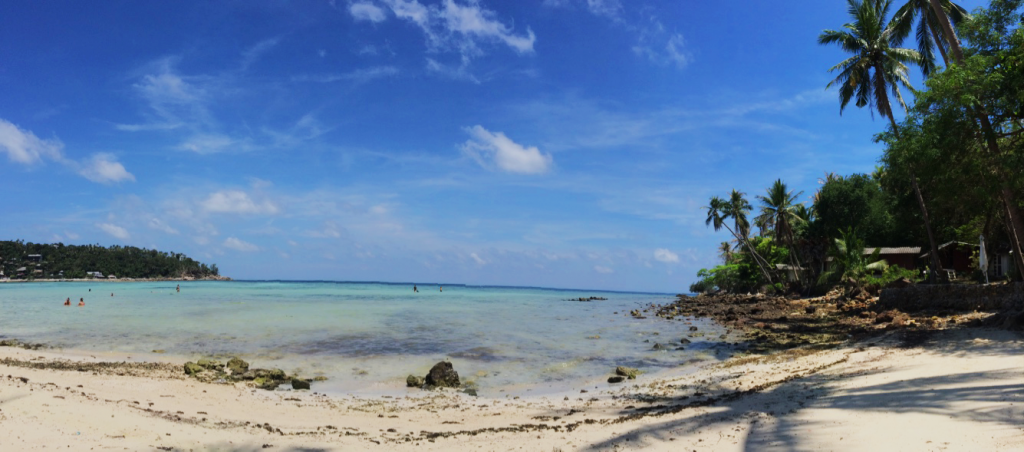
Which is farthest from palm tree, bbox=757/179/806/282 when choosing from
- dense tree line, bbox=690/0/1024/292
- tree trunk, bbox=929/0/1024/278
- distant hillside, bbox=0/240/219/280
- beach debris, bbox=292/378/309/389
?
distant hillside, bbox=0/240/219/280

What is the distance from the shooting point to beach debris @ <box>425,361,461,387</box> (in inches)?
452

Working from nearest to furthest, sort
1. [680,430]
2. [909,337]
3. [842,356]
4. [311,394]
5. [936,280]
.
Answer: [680,430], [311,394], [842,356], [909,337], [936,280]

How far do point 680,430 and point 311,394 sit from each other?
297 inches

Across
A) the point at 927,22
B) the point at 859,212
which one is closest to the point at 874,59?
the point at 927,22

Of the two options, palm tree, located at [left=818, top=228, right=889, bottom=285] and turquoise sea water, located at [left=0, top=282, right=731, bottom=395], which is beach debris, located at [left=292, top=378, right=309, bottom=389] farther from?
palm tree, located at [left=818, top=228, right=889, bottom=285]

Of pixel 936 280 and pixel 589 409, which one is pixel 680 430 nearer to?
pixel 589 409

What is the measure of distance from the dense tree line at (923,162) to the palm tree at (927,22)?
0.15 feet

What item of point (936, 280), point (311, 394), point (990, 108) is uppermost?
point (990, 108)

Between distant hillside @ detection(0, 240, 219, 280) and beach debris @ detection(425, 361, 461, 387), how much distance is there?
170 meters

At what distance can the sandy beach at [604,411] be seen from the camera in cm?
541

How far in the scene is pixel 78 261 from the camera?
13575 centimetres

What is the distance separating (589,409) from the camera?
887cm

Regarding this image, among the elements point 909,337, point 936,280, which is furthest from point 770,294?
point 909,337

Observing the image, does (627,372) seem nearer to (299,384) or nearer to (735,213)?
(299,384)
